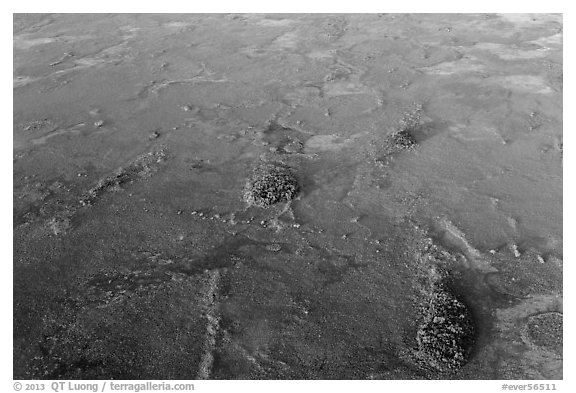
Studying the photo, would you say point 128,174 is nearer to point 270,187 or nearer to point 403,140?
point 270,187

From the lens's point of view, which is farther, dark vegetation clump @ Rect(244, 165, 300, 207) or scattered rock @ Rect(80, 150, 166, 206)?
scattered rock @ Rect(80, 150, 166, 206)

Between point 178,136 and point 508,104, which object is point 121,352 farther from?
point 508,104

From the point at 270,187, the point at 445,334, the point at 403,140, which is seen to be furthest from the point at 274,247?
the point at 403,140

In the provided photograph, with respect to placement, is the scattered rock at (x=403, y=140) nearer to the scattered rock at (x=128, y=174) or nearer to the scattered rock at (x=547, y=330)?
the scattered rock at (x=547, y=330)

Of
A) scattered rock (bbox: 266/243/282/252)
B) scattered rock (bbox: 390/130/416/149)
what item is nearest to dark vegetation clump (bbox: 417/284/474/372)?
scattered rock (bbox: 266/243/282/252)

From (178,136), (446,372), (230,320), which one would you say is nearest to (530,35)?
(178,136)

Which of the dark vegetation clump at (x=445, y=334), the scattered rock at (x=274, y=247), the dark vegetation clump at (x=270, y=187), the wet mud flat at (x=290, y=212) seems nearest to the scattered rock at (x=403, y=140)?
the wet mud flat at (x=290, y=212)

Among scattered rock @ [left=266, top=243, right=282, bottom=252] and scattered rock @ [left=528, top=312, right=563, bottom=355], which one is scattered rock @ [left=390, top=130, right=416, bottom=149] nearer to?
scattered rock @ [left=266, top=243, right=282, bottom=252]
